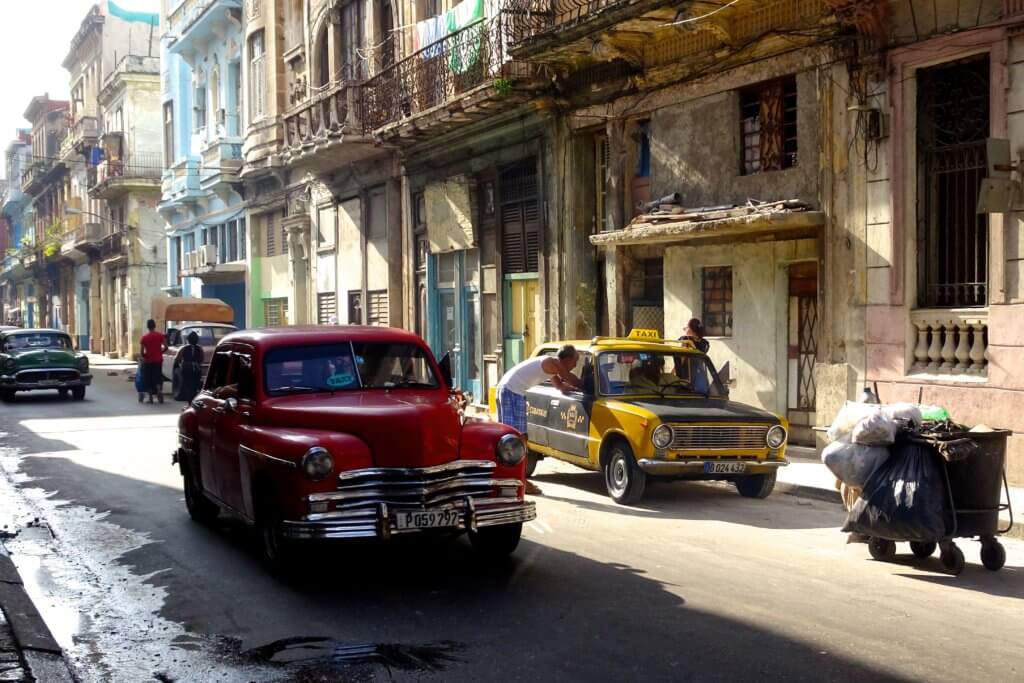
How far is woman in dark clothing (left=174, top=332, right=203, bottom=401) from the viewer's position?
2408cm

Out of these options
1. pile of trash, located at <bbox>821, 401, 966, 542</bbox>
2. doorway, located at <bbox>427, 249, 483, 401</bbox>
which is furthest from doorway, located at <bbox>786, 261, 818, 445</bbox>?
doorway, located at <bbox>427, 249, 483, 401</bbox>

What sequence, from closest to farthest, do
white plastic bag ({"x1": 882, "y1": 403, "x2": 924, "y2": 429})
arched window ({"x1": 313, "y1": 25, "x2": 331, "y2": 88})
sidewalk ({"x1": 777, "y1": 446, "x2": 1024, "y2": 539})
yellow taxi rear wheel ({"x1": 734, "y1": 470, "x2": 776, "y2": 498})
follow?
white plastic bag ({"x1": 882, "y1": 403, "x2": 924, "y2": 429})
sidewalk ({"x1": 777, "y1": 446, "x2": 1024, "y2": 539})
yellow taxi rear wheel ({"x1": 734, "y1": 470, "x2": 776, "y2": 498})
arched window ({"x1": 313, "y1": 25, "x2": 331, "y2": 88})

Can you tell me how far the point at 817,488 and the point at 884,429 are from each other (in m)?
4.05

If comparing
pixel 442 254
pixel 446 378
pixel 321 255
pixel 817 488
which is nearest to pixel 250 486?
pixel 446 378

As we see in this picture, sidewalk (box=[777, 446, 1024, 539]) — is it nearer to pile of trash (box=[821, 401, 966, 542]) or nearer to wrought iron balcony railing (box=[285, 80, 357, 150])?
pile of trash (box=[821, 401, 966, 542])

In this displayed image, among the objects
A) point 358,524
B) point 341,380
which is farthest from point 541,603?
point 341,380

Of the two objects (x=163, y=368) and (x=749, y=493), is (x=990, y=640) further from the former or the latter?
(x=163, y=368)

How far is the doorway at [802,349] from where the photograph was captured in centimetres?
1547

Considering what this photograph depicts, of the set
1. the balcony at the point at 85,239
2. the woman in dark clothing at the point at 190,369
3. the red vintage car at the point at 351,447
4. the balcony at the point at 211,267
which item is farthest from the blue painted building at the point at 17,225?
the red vintage car at the point at 351,447

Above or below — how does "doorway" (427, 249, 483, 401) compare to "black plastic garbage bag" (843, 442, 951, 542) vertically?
above

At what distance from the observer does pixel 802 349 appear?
51.2ft

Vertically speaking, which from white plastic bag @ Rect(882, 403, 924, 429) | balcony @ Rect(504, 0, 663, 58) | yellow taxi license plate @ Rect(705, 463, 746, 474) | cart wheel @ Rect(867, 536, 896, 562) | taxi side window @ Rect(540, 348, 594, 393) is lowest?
cart wheel @ Rect(867, 536, 896, 562)

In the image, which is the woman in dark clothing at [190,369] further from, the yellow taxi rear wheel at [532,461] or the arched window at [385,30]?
the yellow taxi rear wheel at [532,461]

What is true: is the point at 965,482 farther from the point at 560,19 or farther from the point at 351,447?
the point at 560,19
